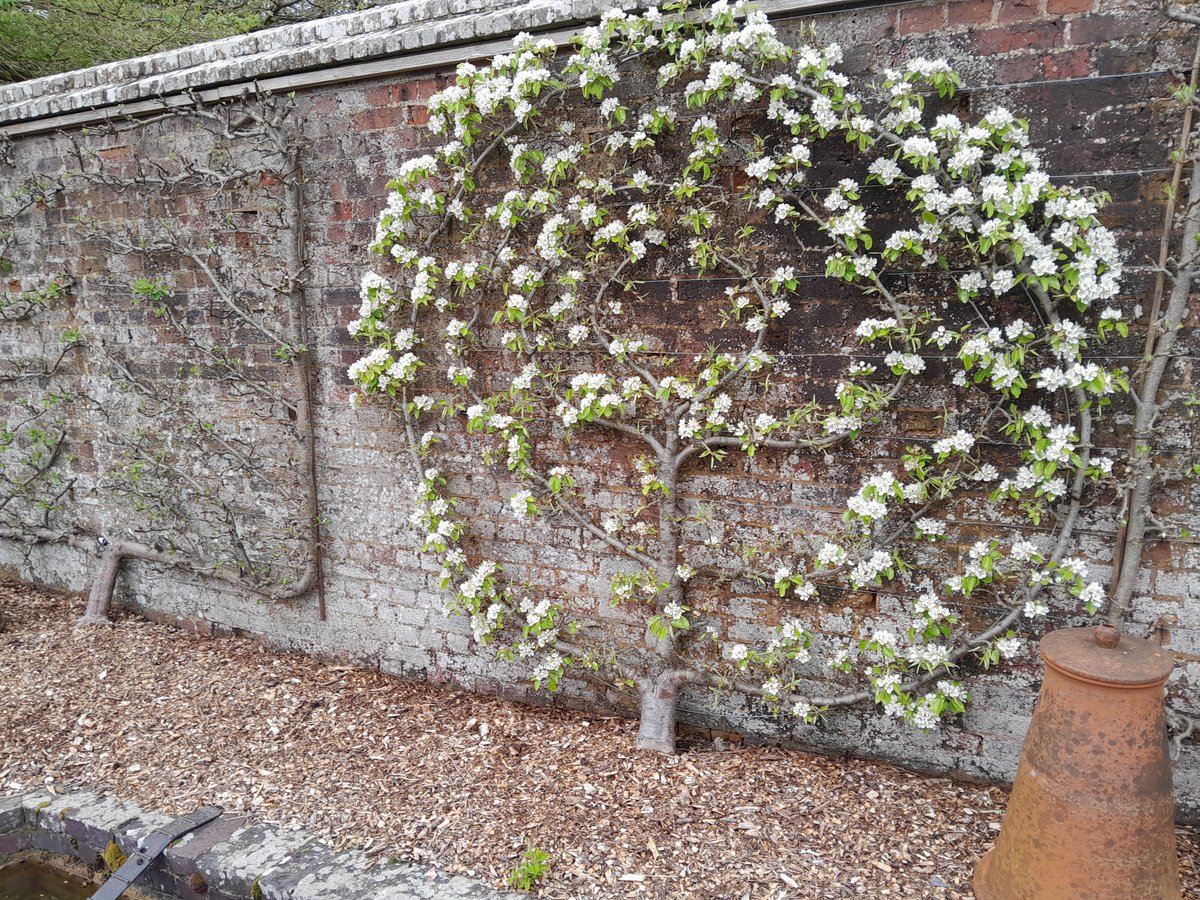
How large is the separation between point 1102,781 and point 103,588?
494cm

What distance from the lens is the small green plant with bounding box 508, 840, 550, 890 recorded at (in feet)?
8.13

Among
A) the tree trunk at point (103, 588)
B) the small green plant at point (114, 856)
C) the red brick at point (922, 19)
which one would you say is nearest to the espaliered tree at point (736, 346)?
the red brick at point (922, 19)

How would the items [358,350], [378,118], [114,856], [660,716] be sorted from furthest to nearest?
[358,350] → [378,118] → [660,716] → [114,856]

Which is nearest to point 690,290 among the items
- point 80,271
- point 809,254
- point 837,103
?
point 809,254

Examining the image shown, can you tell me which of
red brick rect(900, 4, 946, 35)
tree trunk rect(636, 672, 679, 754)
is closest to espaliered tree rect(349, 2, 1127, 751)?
tree trunk rect(636, 672, 679, 754)

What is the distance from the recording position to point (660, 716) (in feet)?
10.3

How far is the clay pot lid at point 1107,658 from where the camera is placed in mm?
1994

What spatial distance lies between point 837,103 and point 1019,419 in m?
1.18

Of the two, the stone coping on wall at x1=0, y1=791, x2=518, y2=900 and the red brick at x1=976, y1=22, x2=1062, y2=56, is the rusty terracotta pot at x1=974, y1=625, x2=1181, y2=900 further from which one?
the red brick at x1=976, y1=22, x2=1062, y2=56

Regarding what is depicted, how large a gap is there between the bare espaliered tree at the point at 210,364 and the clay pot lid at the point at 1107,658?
3.22 meters

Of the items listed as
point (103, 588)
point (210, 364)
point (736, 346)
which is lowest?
point (103, 588)

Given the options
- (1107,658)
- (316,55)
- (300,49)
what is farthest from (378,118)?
(1107,658)

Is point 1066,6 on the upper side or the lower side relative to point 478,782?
upper

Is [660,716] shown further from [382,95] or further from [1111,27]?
[382,95]
